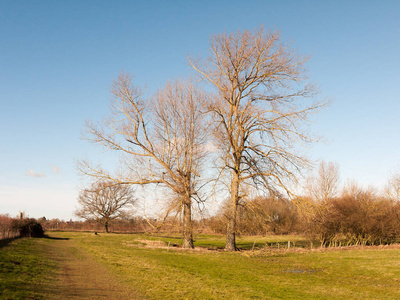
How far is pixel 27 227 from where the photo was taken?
3459 cm

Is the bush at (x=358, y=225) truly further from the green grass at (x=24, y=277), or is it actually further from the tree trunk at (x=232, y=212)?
the green grass at (x=24, y=277)

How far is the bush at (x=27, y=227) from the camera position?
33141 millimetres

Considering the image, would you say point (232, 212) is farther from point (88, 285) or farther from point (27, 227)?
point (27, 227)

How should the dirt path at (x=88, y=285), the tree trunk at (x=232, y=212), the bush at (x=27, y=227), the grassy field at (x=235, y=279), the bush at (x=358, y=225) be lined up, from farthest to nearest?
the bush at (x=27, y=227)
the bush at (x=358, y=225)
the tree trunk at (x=232, y=212)
the grassy field at (x=235, y=279)
the dirt path at (x=88, y=285)

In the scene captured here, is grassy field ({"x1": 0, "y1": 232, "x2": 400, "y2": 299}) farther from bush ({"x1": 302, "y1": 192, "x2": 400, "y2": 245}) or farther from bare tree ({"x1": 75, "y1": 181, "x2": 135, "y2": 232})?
bare tree ({"x1": 75, "y1": 181, "x2": 135, "y2": 232})

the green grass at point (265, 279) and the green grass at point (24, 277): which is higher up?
the green grass at point (24, 277)

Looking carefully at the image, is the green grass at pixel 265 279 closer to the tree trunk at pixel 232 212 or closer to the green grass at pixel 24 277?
the green grass at pixel 24 277

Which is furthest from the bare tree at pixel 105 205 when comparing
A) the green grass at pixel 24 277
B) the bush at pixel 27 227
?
the green grass at pixel 24 277

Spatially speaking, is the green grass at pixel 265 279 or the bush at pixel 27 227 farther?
the bush at pixel 27 227

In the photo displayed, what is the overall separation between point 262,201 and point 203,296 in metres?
14.0

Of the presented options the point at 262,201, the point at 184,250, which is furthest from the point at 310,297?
the point at 184,250

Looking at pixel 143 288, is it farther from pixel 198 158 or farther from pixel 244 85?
pixel 244 85

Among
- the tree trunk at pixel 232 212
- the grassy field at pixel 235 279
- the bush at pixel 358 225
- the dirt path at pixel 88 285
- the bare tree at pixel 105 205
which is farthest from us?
the bare tree at pixel 105 205

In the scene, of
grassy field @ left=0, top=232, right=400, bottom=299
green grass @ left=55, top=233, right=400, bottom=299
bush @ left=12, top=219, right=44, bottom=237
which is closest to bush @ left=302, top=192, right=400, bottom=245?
green grass @ left=55, top=233, right=400, bottom=299
